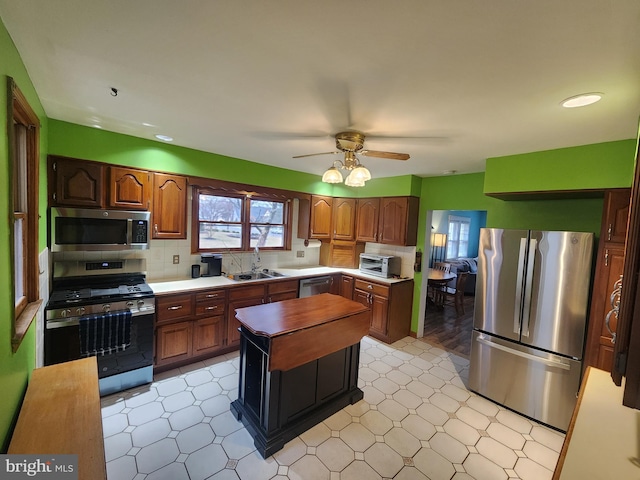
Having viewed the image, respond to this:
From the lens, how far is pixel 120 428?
218cm

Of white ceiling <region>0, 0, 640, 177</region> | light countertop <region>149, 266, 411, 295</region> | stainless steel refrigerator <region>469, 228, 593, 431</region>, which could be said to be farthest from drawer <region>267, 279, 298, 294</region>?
stainless steel refrigerator <region>469, 228, 593, 431</region>

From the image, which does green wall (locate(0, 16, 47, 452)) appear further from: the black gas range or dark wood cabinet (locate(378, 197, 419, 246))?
dark wood cabinet (locate(378, 197, 419, 246))

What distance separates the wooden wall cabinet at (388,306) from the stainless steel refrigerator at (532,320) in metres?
1.21

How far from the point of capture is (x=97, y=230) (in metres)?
2.67

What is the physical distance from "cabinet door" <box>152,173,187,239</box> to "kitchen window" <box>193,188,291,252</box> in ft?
0.93

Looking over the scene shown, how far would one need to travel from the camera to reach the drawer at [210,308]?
3086 millimetres

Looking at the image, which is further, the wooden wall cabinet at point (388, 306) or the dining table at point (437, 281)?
the dining table at point (437, 281)

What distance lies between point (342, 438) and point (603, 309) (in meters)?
2.33

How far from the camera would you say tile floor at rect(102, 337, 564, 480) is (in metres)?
1.90

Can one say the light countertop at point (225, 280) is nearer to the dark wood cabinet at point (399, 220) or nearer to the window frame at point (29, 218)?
the dark wood cabinet at point (399, 220)

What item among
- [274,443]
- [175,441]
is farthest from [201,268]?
[274,443]

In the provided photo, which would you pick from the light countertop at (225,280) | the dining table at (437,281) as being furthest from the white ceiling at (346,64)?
the dining table at (437,281)

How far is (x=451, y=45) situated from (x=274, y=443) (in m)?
2.63

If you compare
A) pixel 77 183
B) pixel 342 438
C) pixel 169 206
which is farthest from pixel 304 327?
pixel 77 183
